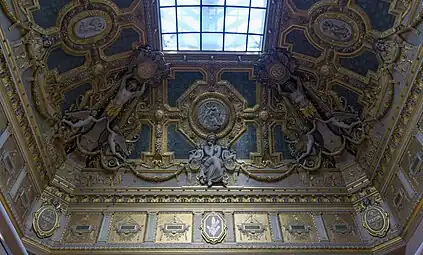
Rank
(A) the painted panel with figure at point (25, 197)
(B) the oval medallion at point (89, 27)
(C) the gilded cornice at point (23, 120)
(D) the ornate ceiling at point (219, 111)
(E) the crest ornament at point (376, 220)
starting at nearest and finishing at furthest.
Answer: (C) the gilded cornice at point (23, 120), (A) the painted panel with figure at point (25, 197), (D) the ornate ceiling at point (219, 111), (E) the crest ornament at point (376, 220), (B) the oval medallion at point (89, 27)

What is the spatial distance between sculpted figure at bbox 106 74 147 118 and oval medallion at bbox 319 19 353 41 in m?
5.73

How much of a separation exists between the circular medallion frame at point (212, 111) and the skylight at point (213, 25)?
5.91 ft

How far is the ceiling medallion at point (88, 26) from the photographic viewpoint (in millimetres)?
10234

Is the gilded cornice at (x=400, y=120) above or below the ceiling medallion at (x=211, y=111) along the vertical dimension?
below

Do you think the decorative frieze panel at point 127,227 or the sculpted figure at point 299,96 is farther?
the sculpted figure at point 299,96

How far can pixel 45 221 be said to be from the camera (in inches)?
377

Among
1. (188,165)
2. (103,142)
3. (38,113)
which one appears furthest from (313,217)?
(38,113)

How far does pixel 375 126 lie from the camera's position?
10297 millimetres

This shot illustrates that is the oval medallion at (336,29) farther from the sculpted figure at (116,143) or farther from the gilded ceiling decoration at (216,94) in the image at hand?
the sculpted figure at (116,143)

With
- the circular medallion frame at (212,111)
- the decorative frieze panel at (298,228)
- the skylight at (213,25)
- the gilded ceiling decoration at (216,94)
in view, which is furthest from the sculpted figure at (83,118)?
the decorative frieze panel at (298,228)

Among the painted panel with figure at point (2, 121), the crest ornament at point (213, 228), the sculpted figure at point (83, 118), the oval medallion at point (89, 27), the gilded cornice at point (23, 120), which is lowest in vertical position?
the crest ornament at point (213, 228)

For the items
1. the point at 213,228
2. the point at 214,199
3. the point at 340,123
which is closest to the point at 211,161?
the point at 214,199

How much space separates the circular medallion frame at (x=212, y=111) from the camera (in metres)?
12.4

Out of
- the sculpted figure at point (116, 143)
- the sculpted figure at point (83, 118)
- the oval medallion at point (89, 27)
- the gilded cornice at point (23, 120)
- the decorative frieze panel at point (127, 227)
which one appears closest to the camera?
the gilded cornice at point (23, 120)
